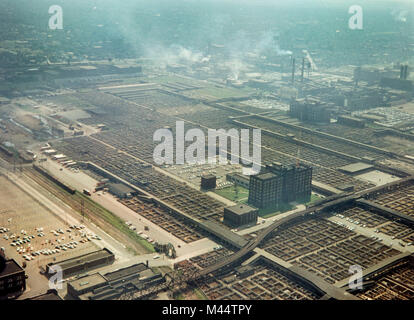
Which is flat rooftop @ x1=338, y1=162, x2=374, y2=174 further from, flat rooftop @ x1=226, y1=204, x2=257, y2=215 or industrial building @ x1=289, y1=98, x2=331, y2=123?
industrial building @ x1=289, y1=98, x2=331, y2=123

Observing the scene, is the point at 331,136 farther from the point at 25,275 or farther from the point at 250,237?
→ the point at 25,275

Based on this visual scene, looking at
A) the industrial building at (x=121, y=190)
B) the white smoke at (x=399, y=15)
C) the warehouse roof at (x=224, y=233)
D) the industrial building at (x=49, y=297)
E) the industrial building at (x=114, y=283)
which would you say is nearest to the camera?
the industrial building at (x=49, y=297)

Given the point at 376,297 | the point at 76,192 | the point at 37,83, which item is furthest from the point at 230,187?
the point at 37,83

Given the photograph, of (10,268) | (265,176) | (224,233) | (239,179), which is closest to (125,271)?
(10,268)

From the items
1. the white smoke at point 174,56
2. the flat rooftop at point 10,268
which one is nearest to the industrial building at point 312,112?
the white smoke at point 174,56

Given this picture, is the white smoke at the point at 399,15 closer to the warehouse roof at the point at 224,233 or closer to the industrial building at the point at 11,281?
the warehouse roof at the point at 224,233
